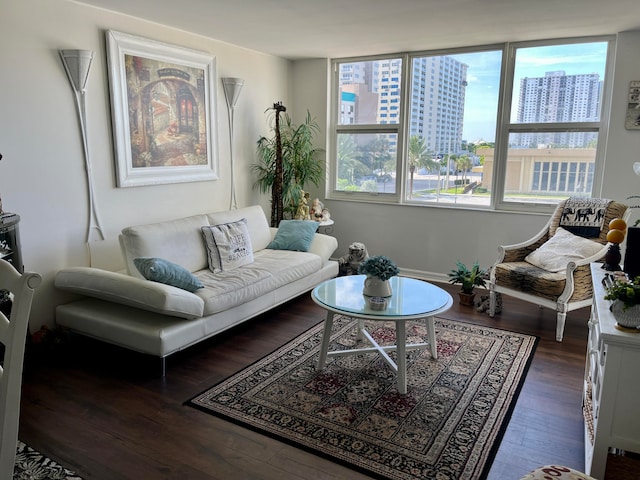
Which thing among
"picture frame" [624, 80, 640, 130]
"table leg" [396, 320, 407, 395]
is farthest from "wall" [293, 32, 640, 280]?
"table leg" [396, 320, 407, 395]

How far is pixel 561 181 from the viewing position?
4.57 meters

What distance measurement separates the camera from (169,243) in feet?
11.9

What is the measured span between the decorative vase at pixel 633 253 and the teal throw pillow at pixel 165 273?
2.56m

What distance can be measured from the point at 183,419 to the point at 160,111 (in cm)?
267

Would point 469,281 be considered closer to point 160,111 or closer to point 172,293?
point 172,293

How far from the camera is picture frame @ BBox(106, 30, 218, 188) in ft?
12.0

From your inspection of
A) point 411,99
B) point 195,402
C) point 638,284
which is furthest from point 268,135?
point 638,284

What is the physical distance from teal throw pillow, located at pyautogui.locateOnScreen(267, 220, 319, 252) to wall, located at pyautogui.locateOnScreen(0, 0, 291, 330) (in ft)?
3.79

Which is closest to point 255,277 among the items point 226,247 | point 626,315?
point 226,247

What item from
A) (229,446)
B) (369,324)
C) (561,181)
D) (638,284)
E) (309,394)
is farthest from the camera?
(561,181)

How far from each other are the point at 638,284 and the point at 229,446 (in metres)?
1.92

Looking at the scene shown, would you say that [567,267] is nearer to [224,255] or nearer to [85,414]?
[224,255]

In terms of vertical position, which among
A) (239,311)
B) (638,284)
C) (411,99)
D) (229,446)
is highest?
(411,99)

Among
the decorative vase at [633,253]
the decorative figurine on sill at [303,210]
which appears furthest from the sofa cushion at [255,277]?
the decorative vase at [633,253]
